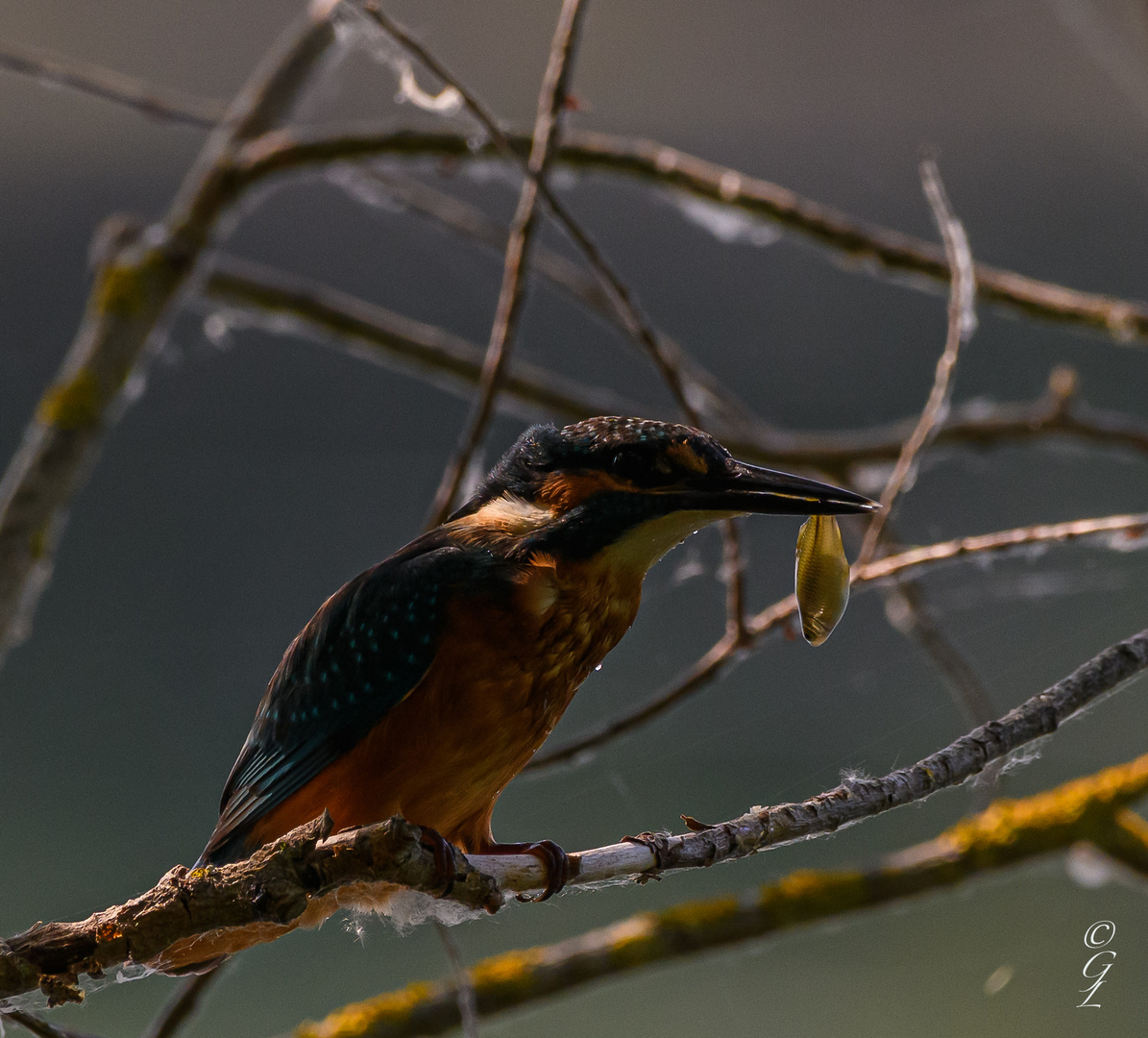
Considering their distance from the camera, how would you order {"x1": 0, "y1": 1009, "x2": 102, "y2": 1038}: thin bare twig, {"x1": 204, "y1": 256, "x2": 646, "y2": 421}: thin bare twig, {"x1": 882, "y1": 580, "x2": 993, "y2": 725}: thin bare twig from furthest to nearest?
{"x1": 204, "y1": 256, "x2": 646, "y2": 421}: thin bare twig < {"x1": 882, "y1": 580, "x2": 993, "y2": 725}: thin bare twig < {"x1": 0, "y1": 1009, "x2": 102, "y2": 1038}: thin bare twig

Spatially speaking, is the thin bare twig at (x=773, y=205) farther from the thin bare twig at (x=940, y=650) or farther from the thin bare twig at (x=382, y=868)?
the thin bare twig at (x=382, y=868)

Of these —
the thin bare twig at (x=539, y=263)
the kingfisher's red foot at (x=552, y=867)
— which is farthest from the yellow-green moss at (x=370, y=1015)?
the thin bare twig at (x=539, y=263)

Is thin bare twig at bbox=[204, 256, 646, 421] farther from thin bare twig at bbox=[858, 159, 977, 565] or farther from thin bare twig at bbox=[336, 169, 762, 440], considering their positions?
thin bare twig at bbox=[858, 159, 977, 565]

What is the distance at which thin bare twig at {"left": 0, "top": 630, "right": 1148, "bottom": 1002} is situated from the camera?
80 centimetres

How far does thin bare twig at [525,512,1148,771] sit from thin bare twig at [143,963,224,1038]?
0.48 m

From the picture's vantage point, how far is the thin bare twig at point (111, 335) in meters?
1.76

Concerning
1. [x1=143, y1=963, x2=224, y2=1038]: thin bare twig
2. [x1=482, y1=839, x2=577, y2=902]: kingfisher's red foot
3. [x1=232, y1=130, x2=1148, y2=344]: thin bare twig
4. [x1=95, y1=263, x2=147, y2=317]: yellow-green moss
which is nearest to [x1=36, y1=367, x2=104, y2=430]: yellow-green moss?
[x1=95, y1=263, x2=147, y2=317]: yellow-green moss

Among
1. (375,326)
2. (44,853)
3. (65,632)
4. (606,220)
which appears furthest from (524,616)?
(606,220)

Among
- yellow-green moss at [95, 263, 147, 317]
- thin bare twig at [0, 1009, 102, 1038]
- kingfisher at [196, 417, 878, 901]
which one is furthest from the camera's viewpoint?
yellow-green moss at [95, 263, 147, 317]

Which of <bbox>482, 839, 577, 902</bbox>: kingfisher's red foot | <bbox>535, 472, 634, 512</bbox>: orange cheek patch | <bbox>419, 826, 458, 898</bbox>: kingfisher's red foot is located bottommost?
<bbox>482, 839, 577, 902</bbox>: kingfisher's red foot

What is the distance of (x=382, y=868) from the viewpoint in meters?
0.81

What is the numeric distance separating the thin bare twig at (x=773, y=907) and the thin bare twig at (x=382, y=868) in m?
0.67

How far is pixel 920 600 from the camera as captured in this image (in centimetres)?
183

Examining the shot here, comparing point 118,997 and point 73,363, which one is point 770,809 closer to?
point 118,997
